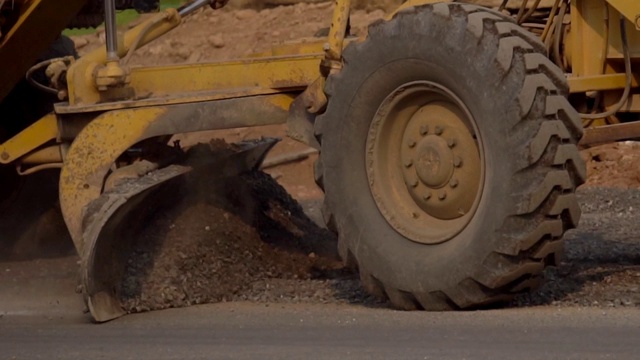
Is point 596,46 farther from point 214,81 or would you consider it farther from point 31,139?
point 31,139

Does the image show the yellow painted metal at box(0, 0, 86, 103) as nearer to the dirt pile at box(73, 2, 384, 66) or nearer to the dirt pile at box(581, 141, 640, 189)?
the dirt pile at box(581, 141, 640, 189)

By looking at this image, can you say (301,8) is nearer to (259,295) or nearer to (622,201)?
(622,201)

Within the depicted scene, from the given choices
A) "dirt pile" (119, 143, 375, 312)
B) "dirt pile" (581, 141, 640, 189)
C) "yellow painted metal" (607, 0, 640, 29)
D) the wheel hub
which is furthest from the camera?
"dirt pile" (581, 141, 640, 189)

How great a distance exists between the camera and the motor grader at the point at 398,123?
241 inches

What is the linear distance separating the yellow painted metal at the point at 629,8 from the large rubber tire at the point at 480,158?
49 centimetres

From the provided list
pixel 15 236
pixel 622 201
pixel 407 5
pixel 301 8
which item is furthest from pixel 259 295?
pixel 301 8

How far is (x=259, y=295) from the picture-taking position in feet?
24.1

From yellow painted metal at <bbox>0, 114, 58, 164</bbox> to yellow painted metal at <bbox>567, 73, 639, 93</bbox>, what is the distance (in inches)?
113

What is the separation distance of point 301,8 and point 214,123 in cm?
993

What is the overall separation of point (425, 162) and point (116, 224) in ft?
5.41

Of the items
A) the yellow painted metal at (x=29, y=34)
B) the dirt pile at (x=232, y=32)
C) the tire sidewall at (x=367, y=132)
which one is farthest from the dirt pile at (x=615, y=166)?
the tire sidewall at (x=367, y=132)

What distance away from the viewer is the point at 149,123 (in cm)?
742

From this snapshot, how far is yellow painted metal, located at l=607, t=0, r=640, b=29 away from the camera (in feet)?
21.0

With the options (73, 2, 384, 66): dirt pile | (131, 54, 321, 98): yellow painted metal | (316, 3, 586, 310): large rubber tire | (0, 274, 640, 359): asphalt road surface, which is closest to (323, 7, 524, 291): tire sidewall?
(316, 3, 586, 310): large rubber tire
